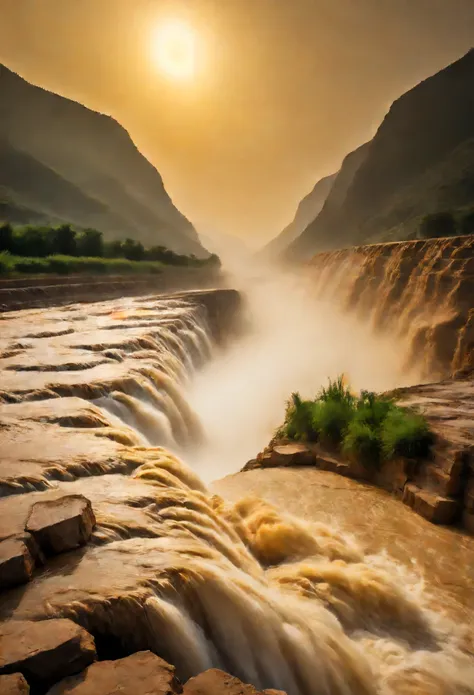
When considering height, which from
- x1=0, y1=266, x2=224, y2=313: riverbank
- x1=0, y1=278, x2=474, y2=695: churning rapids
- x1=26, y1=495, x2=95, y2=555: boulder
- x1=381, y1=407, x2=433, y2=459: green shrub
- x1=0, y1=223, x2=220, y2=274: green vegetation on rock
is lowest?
x1=0, y1=278, x2=474, y2=695: churning rapids

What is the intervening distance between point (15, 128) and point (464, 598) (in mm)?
124848

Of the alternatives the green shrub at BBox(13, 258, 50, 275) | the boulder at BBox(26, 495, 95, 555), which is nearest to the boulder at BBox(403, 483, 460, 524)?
the boulder at BBox(26, 495, 95, 555)

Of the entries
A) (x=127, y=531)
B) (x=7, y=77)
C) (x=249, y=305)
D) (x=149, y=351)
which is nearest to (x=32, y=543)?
(x=127, y=531)

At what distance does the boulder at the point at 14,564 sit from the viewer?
130 inches

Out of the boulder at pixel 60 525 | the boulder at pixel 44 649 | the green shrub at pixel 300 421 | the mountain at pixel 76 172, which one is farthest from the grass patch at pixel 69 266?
Result: the mountain at pixel 76 172

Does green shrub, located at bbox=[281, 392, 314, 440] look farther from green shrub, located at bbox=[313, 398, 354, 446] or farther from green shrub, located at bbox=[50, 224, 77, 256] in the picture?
green shrub, located at bbox=[50, 224, 77, 256]

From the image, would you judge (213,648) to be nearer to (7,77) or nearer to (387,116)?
(387,116)

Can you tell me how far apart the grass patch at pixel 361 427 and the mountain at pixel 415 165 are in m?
44.8

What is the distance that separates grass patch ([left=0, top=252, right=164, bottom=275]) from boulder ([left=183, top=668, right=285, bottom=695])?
2253 centimetres

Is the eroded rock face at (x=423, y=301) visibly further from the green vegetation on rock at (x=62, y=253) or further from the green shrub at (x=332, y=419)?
the green vegetation on rock at (x=62, y=253)

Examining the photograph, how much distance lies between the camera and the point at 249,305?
111 feet

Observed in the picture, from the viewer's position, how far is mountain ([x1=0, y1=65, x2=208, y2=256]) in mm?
77750

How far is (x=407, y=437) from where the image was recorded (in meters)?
7.82

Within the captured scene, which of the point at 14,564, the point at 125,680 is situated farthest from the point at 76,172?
the point at 125,680
